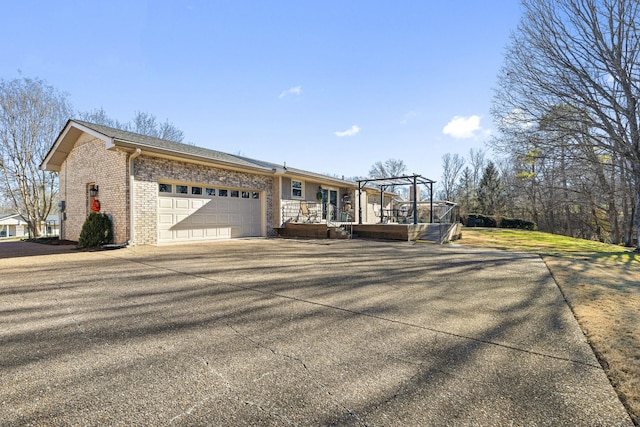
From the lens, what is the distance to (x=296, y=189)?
14938mm

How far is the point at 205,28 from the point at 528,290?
11907mm

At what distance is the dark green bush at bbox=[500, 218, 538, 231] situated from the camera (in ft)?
82.2

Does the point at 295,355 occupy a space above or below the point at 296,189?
below

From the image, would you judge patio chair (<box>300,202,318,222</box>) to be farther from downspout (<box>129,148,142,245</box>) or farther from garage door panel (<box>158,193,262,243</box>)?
downspout (<box>129,148,142,245</box>)

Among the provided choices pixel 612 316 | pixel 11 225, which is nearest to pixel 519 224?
pixel 612 316

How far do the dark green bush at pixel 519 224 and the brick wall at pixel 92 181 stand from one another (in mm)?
27445

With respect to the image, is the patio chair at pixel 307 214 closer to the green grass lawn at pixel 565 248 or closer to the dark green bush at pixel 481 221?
the green grass lawn at pixel 565 248

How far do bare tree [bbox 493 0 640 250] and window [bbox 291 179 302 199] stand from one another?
9.56 m

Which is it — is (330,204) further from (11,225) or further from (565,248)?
(11,225)

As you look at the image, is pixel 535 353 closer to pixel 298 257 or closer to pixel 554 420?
pixel 554 420

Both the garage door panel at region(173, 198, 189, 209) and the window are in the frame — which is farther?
the window

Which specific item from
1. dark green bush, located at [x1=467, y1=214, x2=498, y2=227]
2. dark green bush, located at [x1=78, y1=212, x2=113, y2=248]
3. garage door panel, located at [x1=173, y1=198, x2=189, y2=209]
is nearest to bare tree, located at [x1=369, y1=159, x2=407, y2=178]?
dark green bush, located at [x1=467, y1=214, x2=498, y2=227]

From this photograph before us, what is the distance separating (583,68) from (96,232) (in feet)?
55.1

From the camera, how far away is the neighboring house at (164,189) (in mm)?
9352
